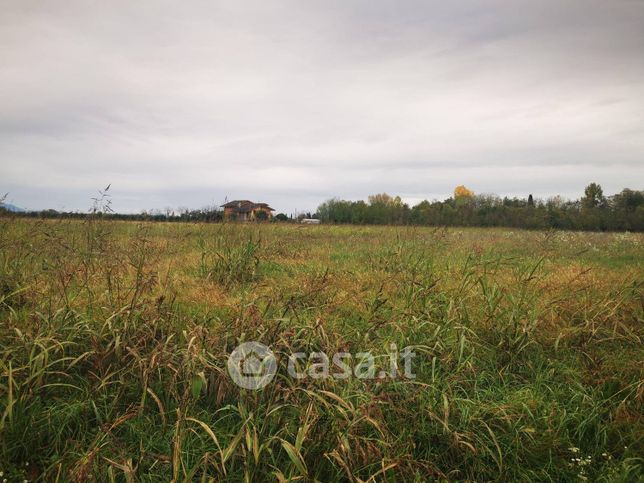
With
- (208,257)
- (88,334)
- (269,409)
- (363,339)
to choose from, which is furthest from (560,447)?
(208,257)

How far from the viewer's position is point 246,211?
8523 millimetres

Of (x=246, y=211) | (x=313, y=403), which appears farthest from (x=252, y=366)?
(x=246, y=211)

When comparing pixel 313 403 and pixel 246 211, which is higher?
pixel 246 211

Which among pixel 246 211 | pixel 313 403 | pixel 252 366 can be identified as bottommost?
pixel 313 403

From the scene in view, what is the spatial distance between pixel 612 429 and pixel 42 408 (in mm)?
3592

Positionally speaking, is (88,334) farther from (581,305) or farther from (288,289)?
(581,305)

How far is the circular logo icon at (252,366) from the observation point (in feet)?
7.71

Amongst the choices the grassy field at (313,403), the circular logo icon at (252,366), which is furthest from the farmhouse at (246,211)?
the circular logo icon at (252,366)

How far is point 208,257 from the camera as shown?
657cm

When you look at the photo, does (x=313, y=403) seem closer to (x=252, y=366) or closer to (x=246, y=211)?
(x=252, y=366)

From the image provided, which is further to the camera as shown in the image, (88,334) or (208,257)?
(208,257)

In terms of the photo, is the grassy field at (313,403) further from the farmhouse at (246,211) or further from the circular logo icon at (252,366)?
the farmhouse at (246,211)

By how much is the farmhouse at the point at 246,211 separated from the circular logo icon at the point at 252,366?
5215 mm

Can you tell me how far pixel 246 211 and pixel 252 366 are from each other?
6.39m
